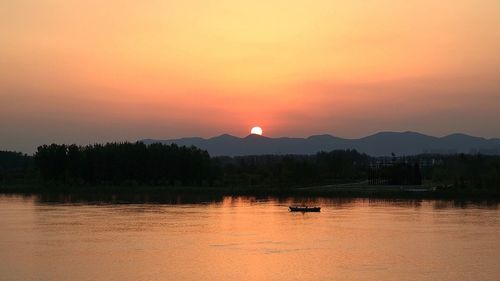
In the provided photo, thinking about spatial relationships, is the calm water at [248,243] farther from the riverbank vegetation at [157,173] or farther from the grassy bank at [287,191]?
the riverbank vegetation at [157,173]

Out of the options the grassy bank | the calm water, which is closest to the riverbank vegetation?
the grassy bank

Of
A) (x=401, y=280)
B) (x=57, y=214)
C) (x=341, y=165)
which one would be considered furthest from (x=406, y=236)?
(x=341, y=165)

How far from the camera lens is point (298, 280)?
2080 centimetres

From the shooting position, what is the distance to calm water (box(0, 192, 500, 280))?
72.4ft

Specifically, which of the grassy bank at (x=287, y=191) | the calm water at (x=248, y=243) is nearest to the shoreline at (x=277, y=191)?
the grassy bank at (x=287, y=191)

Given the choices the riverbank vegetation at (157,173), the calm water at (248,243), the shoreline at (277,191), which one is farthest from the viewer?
the riverbank vegetation at (157,173)

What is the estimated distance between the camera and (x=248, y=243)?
2891 centimetres

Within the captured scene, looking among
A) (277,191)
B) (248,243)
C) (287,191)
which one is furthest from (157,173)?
(248,243)

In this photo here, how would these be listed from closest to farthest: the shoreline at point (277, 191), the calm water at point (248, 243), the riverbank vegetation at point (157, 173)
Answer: the calm water at point (248, 243), the shoreline at point (277, 191), the riverbank vegetation at point (157, 173)

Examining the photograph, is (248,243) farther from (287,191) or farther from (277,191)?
(277,191)

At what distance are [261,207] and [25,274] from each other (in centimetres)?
2906

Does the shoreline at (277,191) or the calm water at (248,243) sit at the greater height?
the shoreline at (277,191)

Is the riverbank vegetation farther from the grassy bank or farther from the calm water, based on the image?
the calm water

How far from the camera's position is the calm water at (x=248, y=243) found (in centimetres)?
2206
